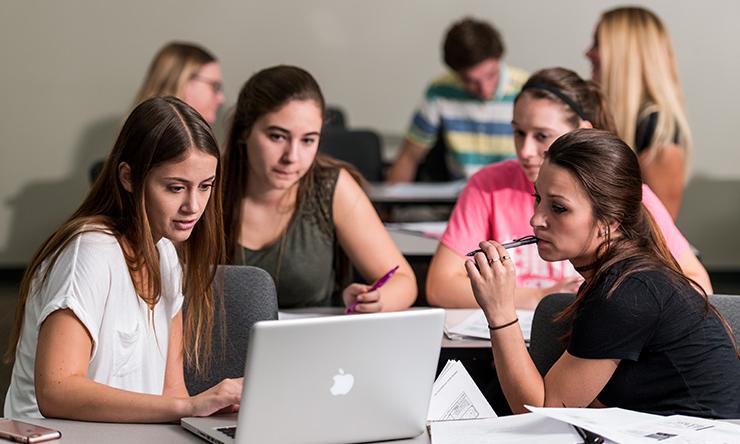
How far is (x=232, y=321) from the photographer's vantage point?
2373 millimetres

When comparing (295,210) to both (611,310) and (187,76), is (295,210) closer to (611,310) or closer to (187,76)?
(611,310)

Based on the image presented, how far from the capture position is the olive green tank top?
2973 mm

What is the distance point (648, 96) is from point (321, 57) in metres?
2.08

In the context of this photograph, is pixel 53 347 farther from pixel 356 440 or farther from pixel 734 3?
pixel 734 3

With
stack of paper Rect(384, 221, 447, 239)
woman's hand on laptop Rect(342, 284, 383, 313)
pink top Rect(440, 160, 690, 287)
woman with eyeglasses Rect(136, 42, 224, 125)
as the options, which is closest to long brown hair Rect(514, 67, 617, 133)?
pink top Rect(440, 160, 690, 287)

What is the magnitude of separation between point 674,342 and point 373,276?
115 centimetres

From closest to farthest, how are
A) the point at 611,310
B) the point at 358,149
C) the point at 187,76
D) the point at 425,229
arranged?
the point at 611,310
the point at 425,229
the point at 187,76
the point at 358,149

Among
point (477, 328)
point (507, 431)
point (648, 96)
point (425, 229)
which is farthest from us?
point (648, 96)

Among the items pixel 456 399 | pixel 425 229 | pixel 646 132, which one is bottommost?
pixel 425 229

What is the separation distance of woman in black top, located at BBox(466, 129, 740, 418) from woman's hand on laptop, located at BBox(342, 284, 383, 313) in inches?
A: 26.4

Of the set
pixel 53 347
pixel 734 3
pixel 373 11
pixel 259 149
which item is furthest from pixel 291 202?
pixel 734 3

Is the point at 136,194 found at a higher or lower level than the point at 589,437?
higher

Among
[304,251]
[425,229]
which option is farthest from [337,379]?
[425,229]

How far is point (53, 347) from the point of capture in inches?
75.1
